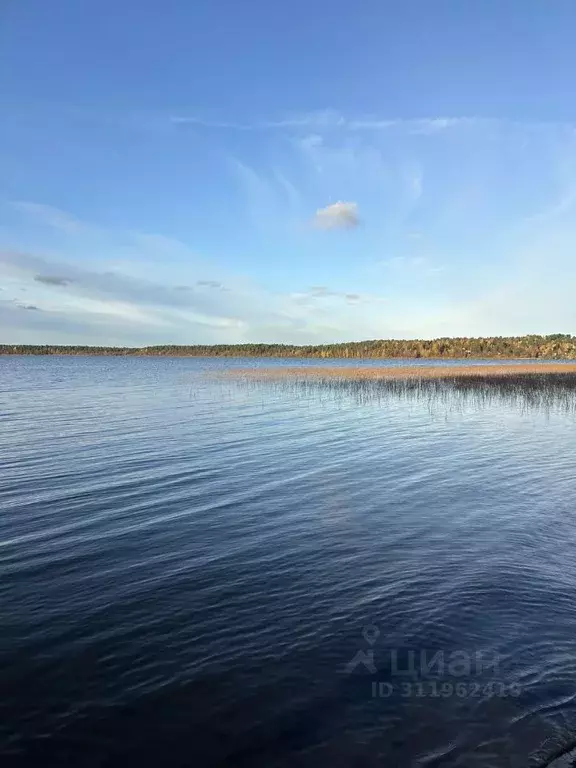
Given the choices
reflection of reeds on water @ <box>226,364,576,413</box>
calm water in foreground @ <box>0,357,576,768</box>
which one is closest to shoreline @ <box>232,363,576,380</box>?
reflection of reeds on water @ <box>226,364,576,413</box>

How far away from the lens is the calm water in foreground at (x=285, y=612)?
6160 millimetres

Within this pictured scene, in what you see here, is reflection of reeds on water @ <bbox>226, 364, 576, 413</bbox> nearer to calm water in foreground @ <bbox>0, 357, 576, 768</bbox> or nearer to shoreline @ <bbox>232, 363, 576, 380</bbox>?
shoreline @ <bbox>232, 363, 576, 380</bbox>

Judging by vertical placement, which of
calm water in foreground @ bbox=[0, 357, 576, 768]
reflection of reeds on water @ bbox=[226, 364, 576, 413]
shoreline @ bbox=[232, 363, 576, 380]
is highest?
shoreline @ bbox=[232, 363, 576, 380]

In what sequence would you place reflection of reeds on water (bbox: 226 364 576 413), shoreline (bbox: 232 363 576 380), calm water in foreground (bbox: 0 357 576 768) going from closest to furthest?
calm water in foreground (bbox: 0 357 576 768) → reflection of reeds on water (bbox: 226 364 576 413) → shoreline (bbox: 232 363 576 380)

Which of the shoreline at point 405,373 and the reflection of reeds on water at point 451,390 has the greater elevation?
the shoreline at point 405,373

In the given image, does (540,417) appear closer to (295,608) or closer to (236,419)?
(236,419)

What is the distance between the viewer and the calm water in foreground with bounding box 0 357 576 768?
6160mm

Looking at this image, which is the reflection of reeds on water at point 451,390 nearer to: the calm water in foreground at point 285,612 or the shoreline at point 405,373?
the shoreline at point 405,373

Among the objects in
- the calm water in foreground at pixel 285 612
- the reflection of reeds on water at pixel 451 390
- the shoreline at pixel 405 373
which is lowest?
the calm water in foreground at pixel 285 612

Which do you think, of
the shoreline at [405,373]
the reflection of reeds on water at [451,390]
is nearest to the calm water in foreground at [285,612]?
the reflection of reeds on water at [451,390]

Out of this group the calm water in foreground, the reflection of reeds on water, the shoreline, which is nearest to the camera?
the calm water in foreground

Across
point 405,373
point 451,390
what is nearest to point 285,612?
point 451,390

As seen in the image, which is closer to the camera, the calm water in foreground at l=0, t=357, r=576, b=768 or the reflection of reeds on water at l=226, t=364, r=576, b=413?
the calm water in foreground at l=0, t=357, r=576, b=768

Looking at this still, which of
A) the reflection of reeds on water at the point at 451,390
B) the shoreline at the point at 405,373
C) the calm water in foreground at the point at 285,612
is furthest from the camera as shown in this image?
the shoreline at the point at 405,373
